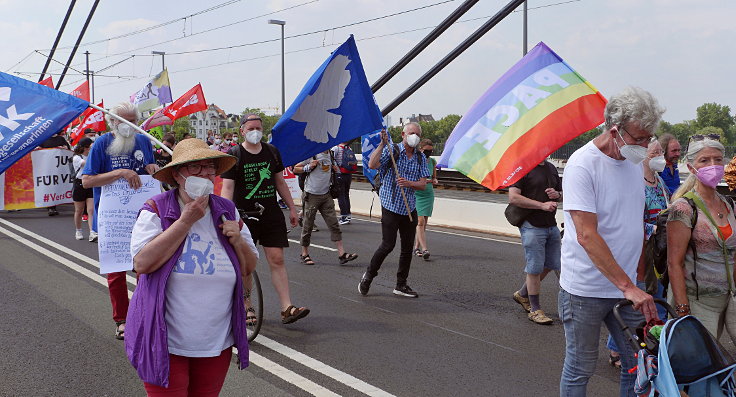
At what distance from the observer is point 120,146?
5.46 m

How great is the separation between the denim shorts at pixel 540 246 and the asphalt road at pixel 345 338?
524 mm

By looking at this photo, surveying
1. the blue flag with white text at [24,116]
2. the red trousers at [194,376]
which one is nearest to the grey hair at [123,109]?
the blue flag with white text at [24,116]

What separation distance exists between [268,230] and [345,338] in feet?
3.59

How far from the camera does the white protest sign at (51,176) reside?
1412 centimetres

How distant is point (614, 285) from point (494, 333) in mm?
2866

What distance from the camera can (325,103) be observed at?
22.5 ft

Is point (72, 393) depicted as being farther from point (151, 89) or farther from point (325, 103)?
point (151, 89)

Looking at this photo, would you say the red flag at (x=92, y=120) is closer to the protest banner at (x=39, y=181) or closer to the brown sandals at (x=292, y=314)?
the protest banner at (x=39, y=181)

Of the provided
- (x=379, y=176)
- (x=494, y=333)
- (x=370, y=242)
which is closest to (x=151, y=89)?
(x=370, y=242)

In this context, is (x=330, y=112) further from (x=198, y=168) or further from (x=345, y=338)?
(x=198, y=168)

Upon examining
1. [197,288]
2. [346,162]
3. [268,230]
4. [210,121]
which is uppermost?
[210,121]

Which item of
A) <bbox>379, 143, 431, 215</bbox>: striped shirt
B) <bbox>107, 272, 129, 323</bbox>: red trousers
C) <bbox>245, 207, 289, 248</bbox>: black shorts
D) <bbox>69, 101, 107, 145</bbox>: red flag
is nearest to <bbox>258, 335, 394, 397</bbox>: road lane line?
<bbox>245, 207, 289, 248</bbox>: black shorts

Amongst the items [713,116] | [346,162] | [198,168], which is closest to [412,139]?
[198,168]

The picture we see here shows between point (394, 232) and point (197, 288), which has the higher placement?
point (197, 288)
